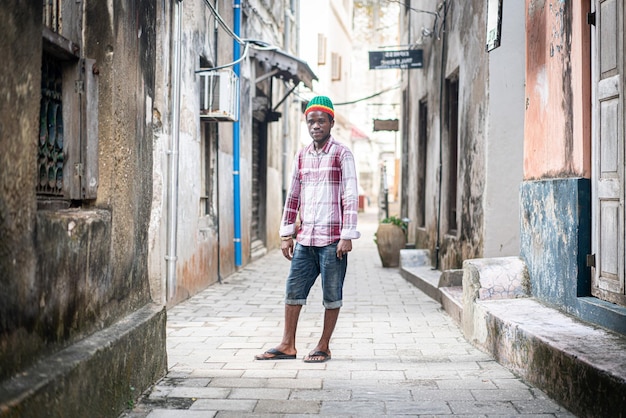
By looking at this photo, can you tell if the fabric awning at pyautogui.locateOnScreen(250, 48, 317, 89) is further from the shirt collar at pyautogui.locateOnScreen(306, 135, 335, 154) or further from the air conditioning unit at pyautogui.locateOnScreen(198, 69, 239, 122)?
the shirt collar at pyautogui.locateOnScreen(306, 135, 335, 154)

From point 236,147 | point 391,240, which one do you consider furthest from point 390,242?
point 236,147

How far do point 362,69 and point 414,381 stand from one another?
39.3 metres

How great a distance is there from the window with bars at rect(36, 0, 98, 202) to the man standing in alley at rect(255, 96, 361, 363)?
5.72 feet

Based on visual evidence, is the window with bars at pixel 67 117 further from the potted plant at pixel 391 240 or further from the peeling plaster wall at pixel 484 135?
the potted plant at pixel 391 240

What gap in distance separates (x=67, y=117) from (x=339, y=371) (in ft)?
7.71

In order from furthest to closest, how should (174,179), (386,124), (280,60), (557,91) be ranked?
(386,124) → (280,60) → (174,179) → (557,91)

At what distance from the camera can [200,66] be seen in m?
9.30

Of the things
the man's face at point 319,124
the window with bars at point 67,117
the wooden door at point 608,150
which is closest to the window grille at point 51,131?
the window with bars at point 67,117

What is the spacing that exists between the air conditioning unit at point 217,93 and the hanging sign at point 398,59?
380cm

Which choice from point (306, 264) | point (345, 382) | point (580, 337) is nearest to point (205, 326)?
point (306, 264)

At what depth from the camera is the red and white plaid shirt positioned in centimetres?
515

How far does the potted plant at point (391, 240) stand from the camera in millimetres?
12367

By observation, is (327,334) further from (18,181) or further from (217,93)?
(217,93)

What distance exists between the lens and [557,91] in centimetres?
533
